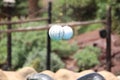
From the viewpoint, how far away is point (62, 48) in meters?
7.62

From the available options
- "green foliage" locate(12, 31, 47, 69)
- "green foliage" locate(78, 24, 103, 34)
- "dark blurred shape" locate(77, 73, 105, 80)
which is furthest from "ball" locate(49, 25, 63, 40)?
"green foliage" locate(78, 24, 103, 34)

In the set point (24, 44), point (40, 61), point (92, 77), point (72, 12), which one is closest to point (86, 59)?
point (40, 61)

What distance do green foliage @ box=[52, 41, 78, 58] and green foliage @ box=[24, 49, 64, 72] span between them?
13.2 inches

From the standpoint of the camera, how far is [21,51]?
291 inches

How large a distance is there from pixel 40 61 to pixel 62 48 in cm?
82

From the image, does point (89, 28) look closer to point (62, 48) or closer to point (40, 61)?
point (62, 48)

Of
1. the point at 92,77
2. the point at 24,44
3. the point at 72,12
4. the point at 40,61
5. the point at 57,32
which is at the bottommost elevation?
the point at 40,61

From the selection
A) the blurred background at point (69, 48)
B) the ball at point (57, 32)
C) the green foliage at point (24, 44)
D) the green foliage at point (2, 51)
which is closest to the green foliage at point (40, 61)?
the blurred background at point (69, 48)

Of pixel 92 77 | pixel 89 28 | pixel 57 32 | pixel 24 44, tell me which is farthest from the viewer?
pixel 89 28

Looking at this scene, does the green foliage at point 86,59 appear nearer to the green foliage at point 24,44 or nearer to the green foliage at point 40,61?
the green foliage at point 40,61

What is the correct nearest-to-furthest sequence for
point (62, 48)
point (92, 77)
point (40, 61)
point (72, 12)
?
point (92, 77), point (40, 61), point (62, 48), point (72, 12)

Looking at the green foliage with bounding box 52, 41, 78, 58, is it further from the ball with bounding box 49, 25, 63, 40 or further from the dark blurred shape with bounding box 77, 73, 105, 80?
the ball with bounding box 49, 25, 63, 40

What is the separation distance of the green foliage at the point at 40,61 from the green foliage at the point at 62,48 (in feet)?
1.10

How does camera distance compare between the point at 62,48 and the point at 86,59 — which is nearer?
the point at 86,59
